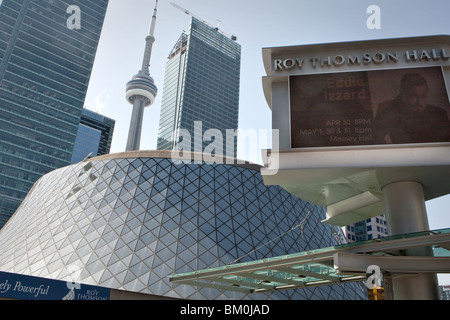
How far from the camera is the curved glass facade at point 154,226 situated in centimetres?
3381

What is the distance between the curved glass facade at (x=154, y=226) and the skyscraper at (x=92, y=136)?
118603 mm

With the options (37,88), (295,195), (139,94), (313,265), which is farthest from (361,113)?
(139,94)

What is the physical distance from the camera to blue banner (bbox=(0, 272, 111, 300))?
17578 millimetres

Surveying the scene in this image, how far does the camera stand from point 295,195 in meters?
22.5

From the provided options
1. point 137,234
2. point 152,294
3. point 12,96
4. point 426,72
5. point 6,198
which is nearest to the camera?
point 426,72

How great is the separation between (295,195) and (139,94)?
129 metres

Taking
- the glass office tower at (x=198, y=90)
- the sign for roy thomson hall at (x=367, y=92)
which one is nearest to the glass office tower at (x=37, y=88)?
the glass office tower at (x=198, y=90)

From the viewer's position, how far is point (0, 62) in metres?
118

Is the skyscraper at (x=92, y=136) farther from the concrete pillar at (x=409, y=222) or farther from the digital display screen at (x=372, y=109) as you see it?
the concrete pillar at (x=409, y=222)

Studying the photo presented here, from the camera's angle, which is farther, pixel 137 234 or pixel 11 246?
pixel 11 246

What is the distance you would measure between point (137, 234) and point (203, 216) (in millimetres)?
7040
